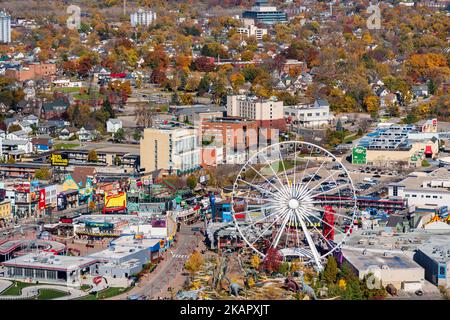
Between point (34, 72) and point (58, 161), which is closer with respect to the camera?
point (58, 161)

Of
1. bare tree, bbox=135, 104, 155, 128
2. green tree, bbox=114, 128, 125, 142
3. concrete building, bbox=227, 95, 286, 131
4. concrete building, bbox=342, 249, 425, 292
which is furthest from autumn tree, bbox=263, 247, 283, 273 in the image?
bare tree, bbox=135, 104, 155, 128

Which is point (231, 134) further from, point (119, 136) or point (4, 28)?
point (4, 28)

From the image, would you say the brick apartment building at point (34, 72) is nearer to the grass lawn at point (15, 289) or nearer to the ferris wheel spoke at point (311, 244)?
the grass lawn at point (15, 289)

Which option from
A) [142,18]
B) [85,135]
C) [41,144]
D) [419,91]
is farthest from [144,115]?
[142,18]

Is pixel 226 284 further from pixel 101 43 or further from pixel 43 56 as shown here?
pixel 101 43
